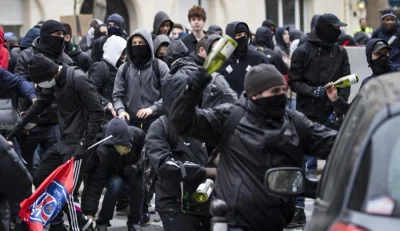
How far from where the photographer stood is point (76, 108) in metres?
9.75

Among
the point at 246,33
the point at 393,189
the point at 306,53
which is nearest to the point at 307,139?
the point at 393,189

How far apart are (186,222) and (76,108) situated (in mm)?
2212

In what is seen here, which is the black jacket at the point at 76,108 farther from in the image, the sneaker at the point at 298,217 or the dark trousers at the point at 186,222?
the sneaker at the point at 298,217

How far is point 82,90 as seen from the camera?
959 centimetres

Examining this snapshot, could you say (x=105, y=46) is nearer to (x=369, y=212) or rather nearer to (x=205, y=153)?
(x=205, y=153)

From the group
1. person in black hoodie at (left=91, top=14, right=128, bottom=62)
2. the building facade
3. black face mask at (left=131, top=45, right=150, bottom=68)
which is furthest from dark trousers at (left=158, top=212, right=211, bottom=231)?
the building facade

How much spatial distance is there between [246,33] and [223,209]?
561cm

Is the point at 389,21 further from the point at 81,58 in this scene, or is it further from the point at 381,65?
the point at 381,65

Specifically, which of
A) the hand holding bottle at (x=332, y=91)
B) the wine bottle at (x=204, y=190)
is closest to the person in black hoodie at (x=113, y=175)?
the hand holding bottle at (x=332, y=91)

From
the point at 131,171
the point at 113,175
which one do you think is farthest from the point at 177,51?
the point at 113,175

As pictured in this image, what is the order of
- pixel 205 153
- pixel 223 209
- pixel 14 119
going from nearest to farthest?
pixel 223 209, pixel 205 153, pixel 14 119

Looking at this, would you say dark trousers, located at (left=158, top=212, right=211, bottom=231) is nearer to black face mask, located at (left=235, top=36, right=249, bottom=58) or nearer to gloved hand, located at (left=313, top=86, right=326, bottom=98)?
gloved hand, located at (left=313, top=86, right=326, bottom=98)

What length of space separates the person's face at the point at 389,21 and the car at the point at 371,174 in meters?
9.29

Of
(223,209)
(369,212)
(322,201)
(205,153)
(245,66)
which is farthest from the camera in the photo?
(245,66)
